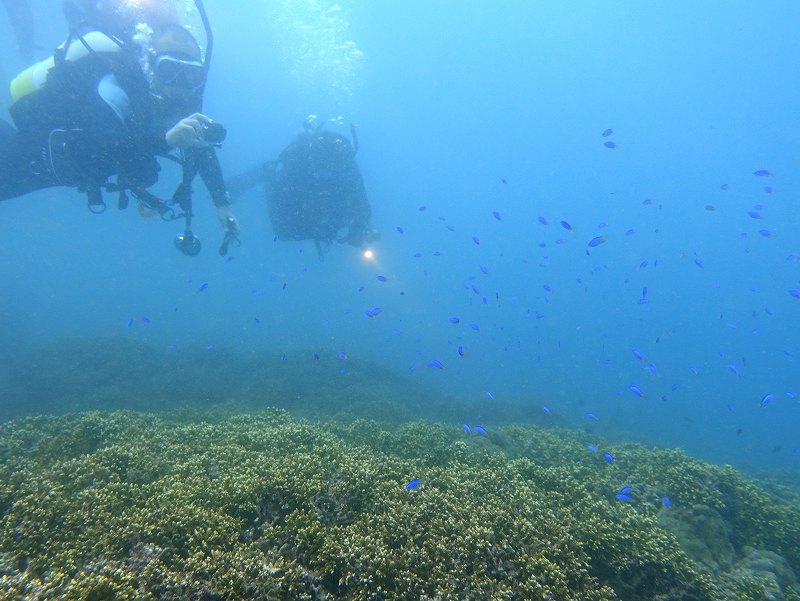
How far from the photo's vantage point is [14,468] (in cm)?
525

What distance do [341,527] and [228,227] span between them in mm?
6280

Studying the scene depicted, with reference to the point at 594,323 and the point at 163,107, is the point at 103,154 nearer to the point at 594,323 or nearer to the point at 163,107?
the point at 163,107

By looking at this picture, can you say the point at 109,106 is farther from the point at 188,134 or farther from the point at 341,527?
the point at 341,527

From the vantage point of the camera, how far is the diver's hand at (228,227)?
25.1ft

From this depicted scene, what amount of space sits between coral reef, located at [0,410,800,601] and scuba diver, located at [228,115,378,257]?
11.1 metres

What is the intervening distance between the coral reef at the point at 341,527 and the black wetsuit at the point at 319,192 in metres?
11.1

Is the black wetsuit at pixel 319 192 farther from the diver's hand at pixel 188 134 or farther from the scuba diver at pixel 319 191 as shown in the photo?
the diver's hand at pixel 188 134

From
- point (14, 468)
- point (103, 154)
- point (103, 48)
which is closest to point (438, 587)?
point (14, 468)

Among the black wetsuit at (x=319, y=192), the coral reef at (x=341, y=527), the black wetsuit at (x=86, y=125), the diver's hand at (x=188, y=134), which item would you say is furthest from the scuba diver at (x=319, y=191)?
the coral reef at (x=341, y=527)

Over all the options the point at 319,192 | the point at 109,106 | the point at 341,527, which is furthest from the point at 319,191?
the point at 341,527

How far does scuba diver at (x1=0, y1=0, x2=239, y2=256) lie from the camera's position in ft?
21.0

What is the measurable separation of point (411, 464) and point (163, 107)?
7.52 meters

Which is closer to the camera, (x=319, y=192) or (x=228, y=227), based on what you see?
(x=228, y=227)

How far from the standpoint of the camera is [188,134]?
622 cm
